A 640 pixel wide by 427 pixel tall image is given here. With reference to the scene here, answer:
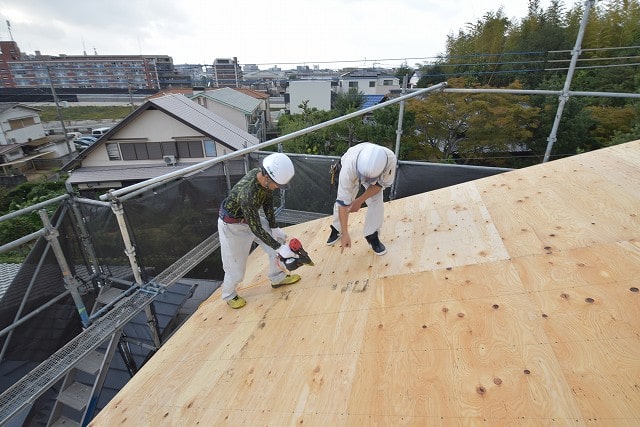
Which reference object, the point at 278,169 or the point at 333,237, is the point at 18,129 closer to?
the point at 333,237

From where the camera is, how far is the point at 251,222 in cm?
228

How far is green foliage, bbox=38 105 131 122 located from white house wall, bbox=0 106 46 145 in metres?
11.1

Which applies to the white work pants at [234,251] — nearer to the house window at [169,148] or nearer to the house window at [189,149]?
the house window at [189,149]

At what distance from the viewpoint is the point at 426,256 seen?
2531 mm

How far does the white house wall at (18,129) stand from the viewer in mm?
23141

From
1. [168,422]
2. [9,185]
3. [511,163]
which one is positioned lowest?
[9,185]

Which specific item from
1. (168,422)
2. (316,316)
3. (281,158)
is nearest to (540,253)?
(316,316)

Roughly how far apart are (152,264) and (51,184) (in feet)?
64.8

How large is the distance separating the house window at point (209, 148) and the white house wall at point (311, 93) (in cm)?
1936

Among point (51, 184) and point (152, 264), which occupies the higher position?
point (152, 264)

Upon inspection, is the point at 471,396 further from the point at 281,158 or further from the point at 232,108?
the point at 232,108

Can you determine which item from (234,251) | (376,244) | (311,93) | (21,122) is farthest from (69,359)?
(311,93)

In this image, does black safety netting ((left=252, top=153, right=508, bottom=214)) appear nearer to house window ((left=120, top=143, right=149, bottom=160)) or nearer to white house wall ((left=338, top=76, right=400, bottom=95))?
house window ((left=120, top=143, right=149, bottom=160))

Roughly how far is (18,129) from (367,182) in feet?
107
